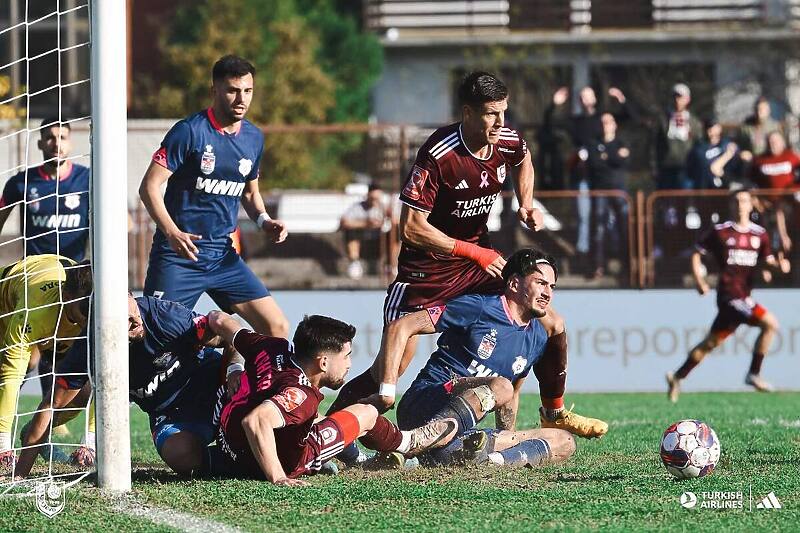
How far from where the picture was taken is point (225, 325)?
702cm

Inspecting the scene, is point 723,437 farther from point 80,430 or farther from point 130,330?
point 80,430

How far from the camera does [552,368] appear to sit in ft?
26.7

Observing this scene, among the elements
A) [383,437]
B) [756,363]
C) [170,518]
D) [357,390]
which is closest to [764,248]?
[756,363]

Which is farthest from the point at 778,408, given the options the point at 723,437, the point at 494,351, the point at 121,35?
the point at 121,35

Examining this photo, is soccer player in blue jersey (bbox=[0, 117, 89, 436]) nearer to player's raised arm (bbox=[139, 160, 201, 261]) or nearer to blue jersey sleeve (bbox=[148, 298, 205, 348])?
player's raised arm (bbox=[139, 160, 201, 261])

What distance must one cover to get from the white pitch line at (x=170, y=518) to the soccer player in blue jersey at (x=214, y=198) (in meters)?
2.74

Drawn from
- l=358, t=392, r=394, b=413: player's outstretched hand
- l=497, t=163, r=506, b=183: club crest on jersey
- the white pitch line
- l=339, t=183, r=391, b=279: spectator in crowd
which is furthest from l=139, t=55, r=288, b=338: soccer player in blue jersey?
l=339, t=183, r=391, b=279: spectator in crowd

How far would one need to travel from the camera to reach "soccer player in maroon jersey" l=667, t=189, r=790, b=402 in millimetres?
14102

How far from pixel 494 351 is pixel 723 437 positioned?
195 centimetres

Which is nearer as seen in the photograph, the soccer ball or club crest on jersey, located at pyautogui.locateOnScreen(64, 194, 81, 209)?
the soccer ball

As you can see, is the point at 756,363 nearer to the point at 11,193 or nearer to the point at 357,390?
the point at 357,390

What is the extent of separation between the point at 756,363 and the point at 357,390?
752 centimetres

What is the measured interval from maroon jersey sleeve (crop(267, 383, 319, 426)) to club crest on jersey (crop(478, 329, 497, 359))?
5.06ft

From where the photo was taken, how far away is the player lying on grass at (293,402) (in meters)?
6.48
